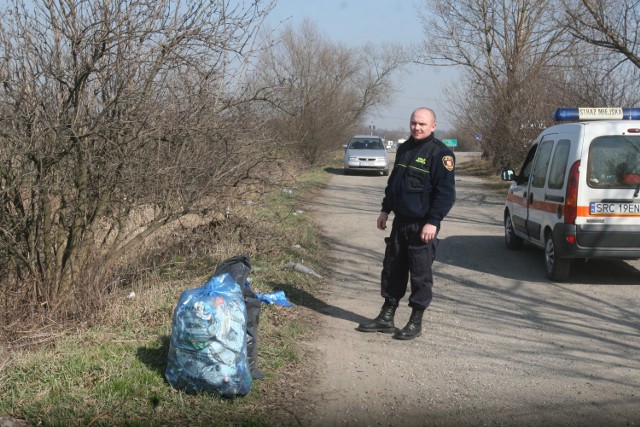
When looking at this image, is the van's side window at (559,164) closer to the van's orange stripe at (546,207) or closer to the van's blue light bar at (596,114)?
the van's orange stripe at (546,207)

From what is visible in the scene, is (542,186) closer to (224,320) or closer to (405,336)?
(405,336)

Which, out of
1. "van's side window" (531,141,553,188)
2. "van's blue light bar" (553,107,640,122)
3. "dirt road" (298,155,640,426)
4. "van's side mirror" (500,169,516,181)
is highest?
"van's blue light bar" (553,107,640,122)

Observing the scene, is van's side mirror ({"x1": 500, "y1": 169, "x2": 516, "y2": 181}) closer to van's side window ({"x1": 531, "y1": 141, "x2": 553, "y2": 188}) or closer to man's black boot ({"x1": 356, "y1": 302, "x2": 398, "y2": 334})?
van's side window ({"x1": 531, "y1": 141, "x2": 553, "y2": 188})

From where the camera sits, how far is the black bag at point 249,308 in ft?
16.2

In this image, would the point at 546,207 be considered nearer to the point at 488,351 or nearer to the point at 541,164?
the point at 541,164

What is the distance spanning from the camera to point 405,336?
20.2ft

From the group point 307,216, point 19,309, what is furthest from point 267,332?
point 307,216

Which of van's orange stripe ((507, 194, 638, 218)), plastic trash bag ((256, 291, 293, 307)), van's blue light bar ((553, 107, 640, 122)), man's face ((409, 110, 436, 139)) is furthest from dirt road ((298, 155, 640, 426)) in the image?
van's blue light bar ((553, 107, 640, 122))

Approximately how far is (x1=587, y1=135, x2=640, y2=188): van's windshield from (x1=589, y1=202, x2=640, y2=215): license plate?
0.68 ft

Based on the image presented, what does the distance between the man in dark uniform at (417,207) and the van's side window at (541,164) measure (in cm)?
374

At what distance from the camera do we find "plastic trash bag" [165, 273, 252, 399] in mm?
4535

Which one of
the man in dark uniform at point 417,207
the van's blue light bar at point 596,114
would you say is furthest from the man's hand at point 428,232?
the van's blue light bar at point 596,114

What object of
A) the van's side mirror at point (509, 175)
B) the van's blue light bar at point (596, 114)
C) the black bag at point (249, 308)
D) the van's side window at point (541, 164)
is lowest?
the black bag at point (249, 308)

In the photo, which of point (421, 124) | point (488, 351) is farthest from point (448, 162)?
point (488, 351)
